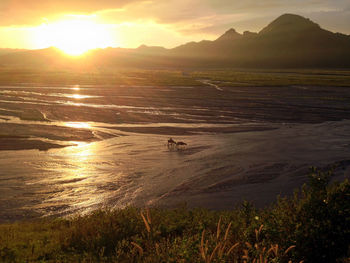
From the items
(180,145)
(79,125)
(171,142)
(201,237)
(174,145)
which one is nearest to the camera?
(201,237)

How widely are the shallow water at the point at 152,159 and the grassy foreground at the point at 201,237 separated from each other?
12.1 ft

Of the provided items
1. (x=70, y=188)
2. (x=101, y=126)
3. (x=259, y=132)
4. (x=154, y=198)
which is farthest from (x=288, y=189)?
(x=101, y=126)

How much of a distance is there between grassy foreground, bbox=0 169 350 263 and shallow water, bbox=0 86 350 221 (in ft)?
12.1

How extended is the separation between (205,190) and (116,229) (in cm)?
663

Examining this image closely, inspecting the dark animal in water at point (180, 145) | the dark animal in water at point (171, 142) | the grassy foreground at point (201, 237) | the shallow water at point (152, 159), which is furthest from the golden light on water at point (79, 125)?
the grassy foreground at point (201, 237)

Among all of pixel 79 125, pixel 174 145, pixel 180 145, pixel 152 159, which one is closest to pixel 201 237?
pixel 152 159

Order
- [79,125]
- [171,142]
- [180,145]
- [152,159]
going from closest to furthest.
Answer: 1. [152,159]
2. [171,142]
3. [180,145]
4. [79,125]

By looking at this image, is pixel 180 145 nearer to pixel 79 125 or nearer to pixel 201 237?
pixel 79 125

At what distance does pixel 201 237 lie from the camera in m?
5.67

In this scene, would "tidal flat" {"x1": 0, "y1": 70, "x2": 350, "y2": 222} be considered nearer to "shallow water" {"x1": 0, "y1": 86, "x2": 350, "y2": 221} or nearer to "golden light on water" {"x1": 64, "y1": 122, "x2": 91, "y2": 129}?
"shallow water" {"x1": 0, "y1": 86, "x2": 350, "y2": 221}

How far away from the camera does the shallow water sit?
13.3 m

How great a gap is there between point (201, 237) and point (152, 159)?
12850 mm

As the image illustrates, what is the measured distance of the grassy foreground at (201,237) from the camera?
5927mm

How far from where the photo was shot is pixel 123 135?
24188 millimetres
